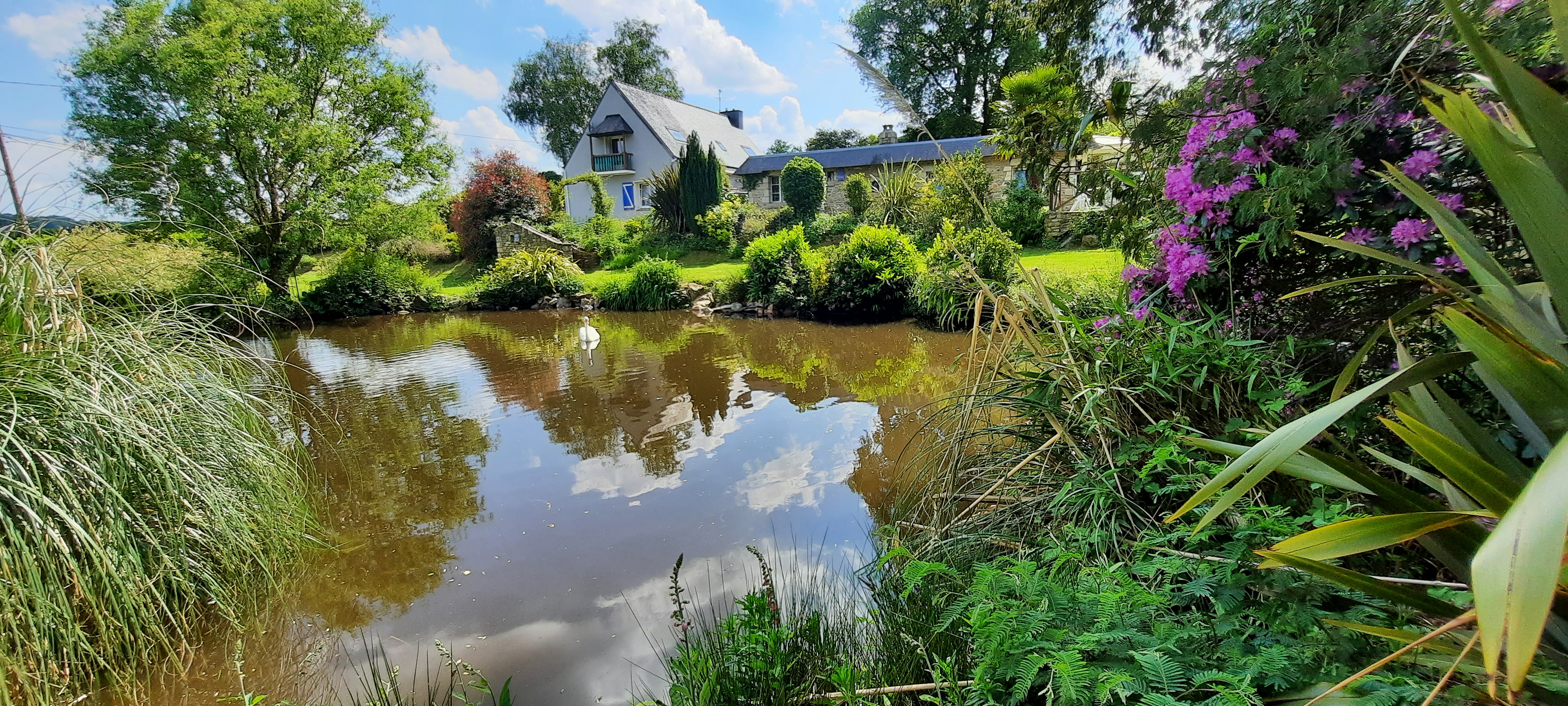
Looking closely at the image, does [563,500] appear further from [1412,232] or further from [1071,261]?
[1071,261]

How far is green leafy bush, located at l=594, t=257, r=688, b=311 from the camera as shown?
48.5 feet

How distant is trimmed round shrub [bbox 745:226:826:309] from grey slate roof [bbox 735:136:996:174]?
397 inches

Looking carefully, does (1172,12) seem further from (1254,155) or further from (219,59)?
(219,59)

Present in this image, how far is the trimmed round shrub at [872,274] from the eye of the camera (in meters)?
11.2

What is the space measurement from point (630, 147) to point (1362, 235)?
93.1ft

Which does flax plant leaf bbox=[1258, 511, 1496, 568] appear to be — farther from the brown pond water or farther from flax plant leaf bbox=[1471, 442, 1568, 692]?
the brown pond water

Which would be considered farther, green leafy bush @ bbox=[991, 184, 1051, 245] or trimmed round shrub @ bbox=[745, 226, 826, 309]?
green leafy bush @ bbox=[991, 184, 1051, 245]

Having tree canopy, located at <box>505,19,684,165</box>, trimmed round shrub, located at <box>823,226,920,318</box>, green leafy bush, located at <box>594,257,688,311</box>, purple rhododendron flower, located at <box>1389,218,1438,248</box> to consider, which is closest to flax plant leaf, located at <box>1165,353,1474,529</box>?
purple rhododendron flower, located at <box>1389,218,1438,248</box>

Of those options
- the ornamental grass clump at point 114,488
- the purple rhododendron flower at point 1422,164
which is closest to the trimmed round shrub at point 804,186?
the ornamental grass clump at point 114,488

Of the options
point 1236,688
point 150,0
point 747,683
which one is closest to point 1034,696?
point 1236,688

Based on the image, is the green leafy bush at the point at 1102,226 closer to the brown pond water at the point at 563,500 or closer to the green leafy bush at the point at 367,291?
the brown pond water at the point at 563,500

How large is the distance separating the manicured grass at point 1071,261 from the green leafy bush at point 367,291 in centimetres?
1478

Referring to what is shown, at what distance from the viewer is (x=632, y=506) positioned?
14.2 ft

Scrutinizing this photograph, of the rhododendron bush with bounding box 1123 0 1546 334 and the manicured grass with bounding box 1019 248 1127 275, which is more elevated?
the rhododendron bush with bounding box 1123 0 1546 334
